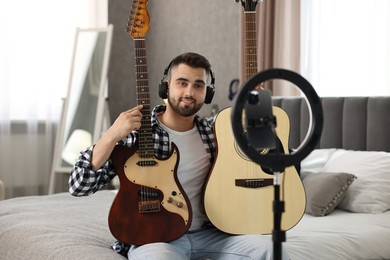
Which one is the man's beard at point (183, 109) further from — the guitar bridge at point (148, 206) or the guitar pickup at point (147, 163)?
the guitar bridge at point (148, 206)

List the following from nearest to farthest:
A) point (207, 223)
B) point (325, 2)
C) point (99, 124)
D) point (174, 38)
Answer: point (207, 223) → point (325, 2) → point (99, 124) → point (174, 38)

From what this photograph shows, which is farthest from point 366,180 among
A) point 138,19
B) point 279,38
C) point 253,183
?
point 279,38

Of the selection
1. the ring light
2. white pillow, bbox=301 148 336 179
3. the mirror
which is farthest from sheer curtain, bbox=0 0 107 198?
the ring light

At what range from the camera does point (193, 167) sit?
2.05 meters

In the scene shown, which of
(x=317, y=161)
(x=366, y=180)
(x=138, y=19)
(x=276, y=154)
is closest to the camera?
(x=276, y=154)

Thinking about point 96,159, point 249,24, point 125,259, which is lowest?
point 125,259

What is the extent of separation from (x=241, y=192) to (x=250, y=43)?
0.58 metres

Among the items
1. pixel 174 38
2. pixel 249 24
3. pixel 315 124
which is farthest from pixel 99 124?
pixel 315 124

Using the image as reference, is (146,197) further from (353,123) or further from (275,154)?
(353,123)

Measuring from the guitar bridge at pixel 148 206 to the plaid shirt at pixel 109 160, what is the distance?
0.13 meters

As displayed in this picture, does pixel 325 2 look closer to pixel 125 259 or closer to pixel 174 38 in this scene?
pixel 174 38

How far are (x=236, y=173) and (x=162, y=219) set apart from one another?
12.7 inches

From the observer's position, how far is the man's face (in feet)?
6.55

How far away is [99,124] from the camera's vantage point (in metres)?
4.54
